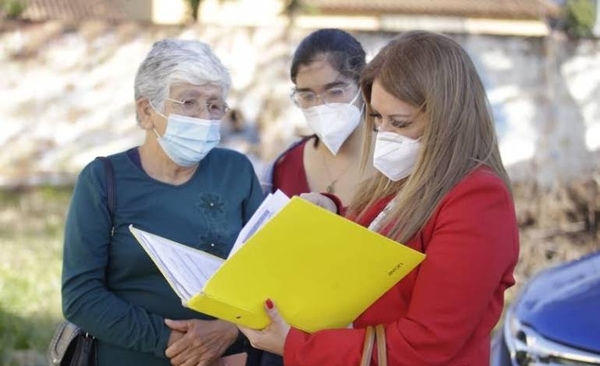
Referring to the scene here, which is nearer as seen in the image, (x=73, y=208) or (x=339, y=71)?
(x=73, y=208)

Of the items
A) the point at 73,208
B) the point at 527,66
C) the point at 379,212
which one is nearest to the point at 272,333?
the point at 379,212

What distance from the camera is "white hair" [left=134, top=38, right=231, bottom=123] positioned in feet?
10.4

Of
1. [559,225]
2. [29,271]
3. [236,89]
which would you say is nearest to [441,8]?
[236,89]

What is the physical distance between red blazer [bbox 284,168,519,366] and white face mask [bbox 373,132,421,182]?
6.6 inches

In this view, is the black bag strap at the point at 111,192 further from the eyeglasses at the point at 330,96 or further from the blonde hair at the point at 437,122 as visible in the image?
the blonde hair at the point at 437,122

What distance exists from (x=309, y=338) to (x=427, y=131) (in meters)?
0.60

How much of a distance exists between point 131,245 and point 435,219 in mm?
1143

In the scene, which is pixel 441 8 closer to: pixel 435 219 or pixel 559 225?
pixel 559 225

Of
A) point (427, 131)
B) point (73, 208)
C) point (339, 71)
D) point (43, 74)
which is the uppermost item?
point (427, 131)

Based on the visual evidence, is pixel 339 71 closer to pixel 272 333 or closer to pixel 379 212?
pixel 379 212

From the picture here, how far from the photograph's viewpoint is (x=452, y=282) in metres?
2.31

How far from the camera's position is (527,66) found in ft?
40.5

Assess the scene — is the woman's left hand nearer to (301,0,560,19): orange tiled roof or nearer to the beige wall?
the beige wall

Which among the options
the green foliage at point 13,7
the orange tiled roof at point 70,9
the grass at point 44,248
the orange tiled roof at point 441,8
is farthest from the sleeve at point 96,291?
the orange tiled roof at point 441,8
